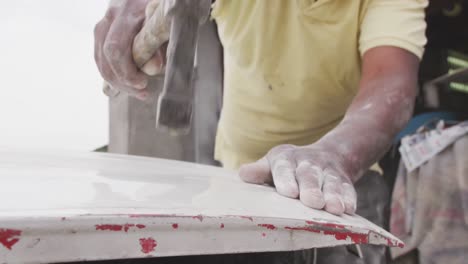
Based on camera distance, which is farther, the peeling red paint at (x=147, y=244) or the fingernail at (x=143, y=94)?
the fingernail at (x=143, y=94)

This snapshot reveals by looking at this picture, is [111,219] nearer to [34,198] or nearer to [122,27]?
[34,198]

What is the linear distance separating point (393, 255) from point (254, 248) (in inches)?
90.2

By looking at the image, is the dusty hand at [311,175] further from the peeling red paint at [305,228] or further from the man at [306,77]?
the peeling red paint at [305,228]

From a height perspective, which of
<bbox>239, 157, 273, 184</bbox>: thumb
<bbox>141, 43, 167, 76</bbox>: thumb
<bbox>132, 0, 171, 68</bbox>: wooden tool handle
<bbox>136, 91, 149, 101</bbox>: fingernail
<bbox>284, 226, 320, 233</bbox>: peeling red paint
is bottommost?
<bbox>239, 157, 273, 184</bbox>: thumb

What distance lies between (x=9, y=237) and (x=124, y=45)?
906mm

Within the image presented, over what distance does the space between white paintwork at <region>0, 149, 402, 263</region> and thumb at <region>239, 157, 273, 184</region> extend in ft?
0.52

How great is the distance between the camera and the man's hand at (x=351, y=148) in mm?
846

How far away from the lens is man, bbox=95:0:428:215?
1.05 meters

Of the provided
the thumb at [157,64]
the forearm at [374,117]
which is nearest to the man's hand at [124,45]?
the thumb at [157,64]

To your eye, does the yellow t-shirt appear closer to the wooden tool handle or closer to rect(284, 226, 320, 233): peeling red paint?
the wooden tool handle

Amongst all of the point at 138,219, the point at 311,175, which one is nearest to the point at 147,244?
the point at 138,219

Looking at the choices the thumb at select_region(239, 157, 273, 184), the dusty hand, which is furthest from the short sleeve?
the thumb at select_region(239, 157, 273, 184)

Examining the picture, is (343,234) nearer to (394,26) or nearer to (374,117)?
(374,117)

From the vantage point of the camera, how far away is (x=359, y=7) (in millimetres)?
1546
